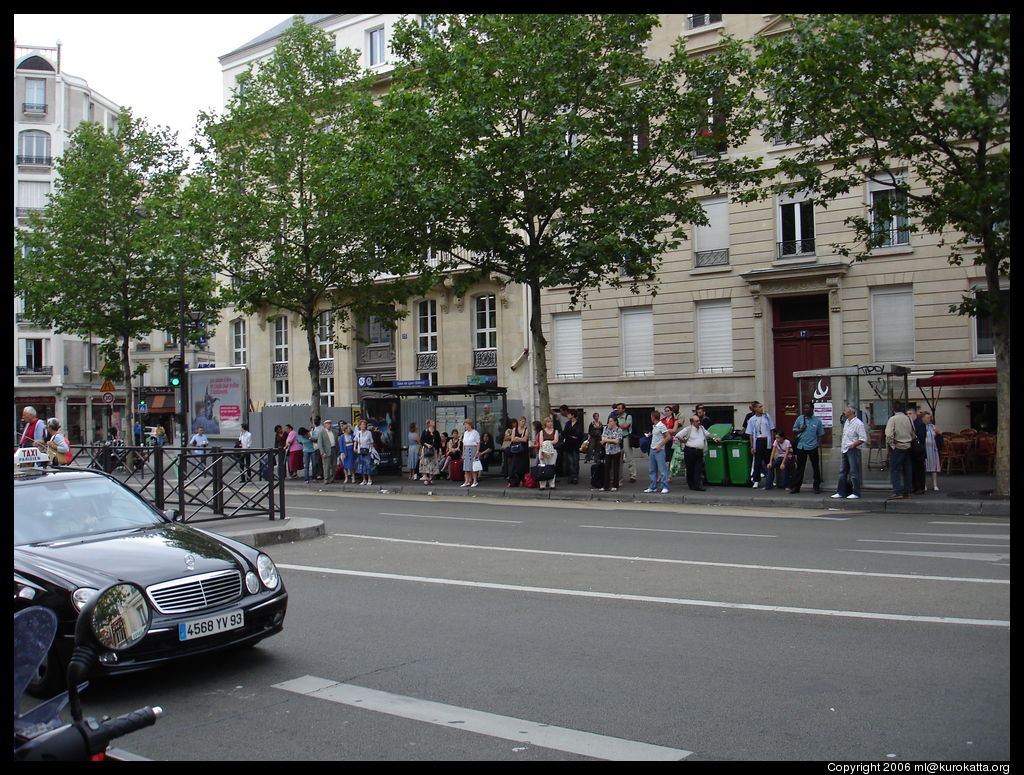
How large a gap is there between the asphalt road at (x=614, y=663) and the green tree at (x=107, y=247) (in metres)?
27.1

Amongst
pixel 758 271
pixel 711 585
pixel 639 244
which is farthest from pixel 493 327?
pixel 711 585

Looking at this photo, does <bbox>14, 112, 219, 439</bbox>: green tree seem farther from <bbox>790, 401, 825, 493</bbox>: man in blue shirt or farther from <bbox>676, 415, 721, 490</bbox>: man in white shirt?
<bbox>790, 401, 825, 493</bbox>: man in blue shirt

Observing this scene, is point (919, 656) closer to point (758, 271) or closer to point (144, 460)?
point (144, 460)

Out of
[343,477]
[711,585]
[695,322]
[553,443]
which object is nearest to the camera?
[711,585]

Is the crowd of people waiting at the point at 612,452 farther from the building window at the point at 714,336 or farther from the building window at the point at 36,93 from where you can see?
the building window at the point at 36,93

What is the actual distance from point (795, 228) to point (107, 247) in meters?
24.4

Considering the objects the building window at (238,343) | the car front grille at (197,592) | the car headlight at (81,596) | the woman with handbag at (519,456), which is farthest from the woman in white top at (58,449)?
the building window at (238,343)

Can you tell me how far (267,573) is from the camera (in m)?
6.80

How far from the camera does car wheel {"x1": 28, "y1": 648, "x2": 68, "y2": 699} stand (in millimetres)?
5746

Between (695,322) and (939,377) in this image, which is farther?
(695,322)

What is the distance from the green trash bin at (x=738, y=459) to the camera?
20.6 metres

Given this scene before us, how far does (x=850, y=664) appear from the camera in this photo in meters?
6.12

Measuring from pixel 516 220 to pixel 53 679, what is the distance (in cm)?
1851

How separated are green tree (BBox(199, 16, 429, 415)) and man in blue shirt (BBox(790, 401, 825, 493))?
11.8 metres
